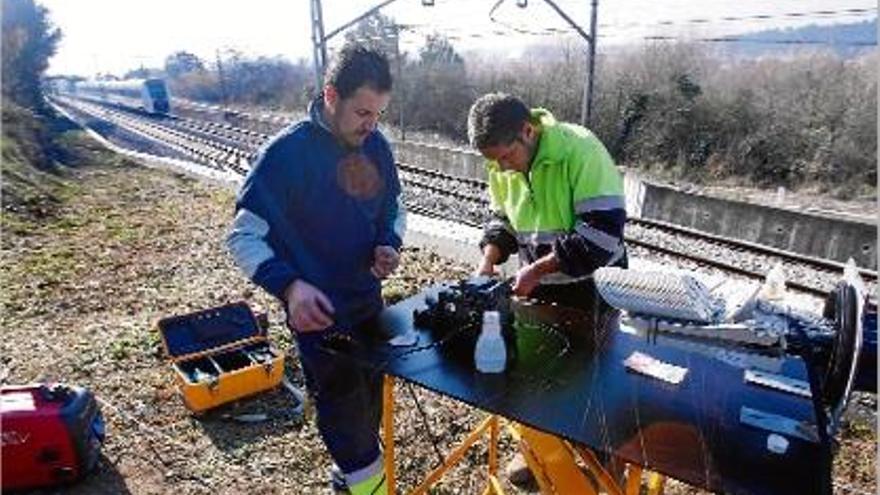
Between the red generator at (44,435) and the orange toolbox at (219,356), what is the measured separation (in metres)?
0.84

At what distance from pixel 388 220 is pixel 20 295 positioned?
6043mm

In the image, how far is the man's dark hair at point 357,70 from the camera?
2480 millimetres

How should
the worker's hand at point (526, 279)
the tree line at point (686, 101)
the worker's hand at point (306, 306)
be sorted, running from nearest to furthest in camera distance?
the worker's hand at point (306, 306), the worker's hand at point (526, 279), the tree line at point (686, 101)

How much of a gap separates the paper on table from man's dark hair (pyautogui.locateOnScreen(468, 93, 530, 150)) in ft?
3.65

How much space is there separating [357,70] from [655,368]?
153 centimetres

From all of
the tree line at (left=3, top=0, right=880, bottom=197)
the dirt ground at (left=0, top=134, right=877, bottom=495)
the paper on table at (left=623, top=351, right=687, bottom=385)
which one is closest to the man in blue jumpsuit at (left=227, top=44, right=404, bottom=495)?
the paper on table at (left=623, top=351, right=687, bottom=385)

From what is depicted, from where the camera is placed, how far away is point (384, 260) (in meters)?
2.85

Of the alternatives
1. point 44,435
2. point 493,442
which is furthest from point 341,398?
point 44,435

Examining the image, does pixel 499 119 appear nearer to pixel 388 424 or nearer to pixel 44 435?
pixel 388 424

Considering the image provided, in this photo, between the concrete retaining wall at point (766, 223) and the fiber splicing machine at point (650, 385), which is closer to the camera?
the fiber splicing machine at point (650, 385)

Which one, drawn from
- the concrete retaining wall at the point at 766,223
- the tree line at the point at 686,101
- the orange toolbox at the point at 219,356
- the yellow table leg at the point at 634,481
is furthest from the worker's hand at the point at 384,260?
the tree line at the point at 686,101

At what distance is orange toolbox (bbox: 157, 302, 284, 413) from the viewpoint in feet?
15.2

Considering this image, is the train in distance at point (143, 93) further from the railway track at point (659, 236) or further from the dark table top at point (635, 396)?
the dark table top at point (635, 396)

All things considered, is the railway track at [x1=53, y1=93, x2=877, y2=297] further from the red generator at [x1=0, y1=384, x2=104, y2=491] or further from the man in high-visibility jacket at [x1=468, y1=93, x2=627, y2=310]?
the red generator at [x1=0, y1=384, x2=104, y2=491]
